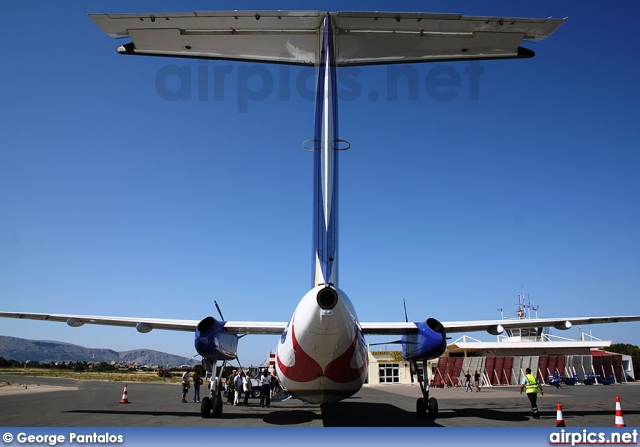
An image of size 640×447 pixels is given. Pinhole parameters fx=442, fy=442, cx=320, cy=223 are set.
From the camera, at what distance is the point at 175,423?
11992 millimetres

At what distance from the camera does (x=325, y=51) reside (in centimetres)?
871

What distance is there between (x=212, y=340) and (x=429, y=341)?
6789 millimetres

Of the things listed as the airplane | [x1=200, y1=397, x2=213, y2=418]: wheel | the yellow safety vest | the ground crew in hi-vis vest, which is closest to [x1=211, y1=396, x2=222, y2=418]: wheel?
[x1=200, y1=397, x2=213, y2=418]: wheel

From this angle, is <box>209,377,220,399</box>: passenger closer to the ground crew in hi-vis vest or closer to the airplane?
the airplane

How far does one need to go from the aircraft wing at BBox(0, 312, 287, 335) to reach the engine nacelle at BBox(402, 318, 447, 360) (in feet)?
14.2

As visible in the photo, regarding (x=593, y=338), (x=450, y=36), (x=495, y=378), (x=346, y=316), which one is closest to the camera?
(x=346, y=316)

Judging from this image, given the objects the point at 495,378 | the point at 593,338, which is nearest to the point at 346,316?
the point at 495,378

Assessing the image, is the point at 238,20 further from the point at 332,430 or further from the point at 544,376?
the point at 544,376

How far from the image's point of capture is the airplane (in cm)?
776

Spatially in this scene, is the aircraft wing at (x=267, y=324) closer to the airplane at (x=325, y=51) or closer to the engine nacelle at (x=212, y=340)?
the engine nacelle at (x=212, y=340)

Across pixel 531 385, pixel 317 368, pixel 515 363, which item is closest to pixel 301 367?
pixel 317 368

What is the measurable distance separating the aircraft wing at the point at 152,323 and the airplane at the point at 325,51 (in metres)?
4.98

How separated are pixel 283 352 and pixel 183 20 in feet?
22.6

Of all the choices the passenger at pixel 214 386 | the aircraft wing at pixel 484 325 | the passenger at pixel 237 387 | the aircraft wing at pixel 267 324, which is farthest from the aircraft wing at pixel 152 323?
the passenger at pixel 237 387
